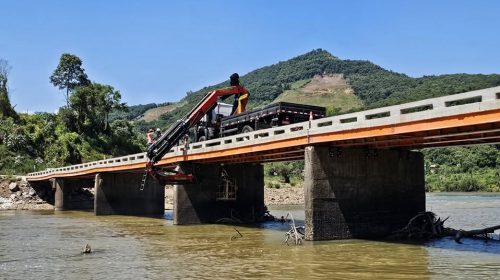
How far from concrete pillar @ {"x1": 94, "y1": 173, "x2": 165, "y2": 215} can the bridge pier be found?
10955 millimetres

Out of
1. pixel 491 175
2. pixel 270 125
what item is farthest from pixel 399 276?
pixel 491 175

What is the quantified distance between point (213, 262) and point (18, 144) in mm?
66361

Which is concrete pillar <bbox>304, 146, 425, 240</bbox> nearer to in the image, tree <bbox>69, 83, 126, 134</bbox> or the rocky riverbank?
the rocky riverbank

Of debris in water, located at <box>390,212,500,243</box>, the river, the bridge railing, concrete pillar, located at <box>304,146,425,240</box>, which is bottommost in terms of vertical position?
the river

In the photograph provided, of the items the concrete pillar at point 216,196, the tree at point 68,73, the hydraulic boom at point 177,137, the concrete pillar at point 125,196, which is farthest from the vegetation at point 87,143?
the hydraulic boom at point 177,137

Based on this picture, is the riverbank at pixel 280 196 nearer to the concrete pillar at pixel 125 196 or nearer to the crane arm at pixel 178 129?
the concrete pillar at pixel 125 196

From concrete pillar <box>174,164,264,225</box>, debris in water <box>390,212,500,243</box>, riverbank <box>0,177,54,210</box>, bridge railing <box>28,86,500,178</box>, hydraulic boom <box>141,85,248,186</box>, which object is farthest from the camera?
riverbank <box>0,177,54,210</box>

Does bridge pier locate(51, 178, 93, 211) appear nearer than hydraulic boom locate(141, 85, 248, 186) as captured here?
No

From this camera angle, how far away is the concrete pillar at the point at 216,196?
30641mm

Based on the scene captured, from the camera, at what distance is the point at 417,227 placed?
73.9 ft

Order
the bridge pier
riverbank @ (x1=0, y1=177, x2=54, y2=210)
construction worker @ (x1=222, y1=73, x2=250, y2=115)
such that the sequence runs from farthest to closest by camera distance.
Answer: riverbank @ (x1=0, y1=177, x2=54, y2=210) < the bridge pier < construction worker @ (x1=222, y1=73, x2=250, y2=115)

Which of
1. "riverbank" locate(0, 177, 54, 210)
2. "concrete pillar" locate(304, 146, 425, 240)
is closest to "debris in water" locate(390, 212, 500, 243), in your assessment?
"concrete pillar" locate(304, 146, 425, 240)

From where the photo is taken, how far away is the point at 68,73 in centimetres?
9562

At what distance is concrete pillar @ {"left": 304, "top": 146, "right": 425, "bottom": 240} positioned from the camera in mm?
20234
